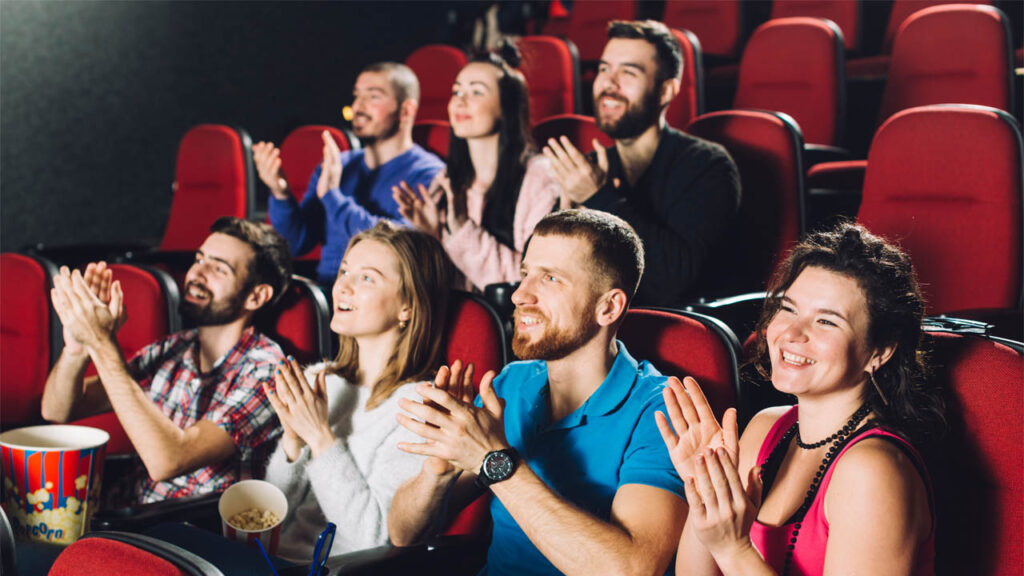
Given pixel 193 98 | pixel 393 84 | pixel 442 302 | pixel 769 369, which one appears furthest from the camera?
pixel 193 98

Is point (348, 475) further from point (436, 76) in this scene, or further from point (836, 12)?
point (836, 12)

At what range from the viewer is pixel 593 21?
15.2ft

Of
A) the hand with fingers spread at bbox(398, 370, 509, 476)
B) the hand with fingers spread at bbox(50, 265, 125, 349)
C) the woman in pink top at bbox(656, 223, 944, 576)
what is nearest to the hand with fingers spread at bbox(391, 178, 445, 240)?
the hand with fingers spread at bbox(50, 265, 125, 349)

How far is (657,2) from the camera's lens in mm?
4891

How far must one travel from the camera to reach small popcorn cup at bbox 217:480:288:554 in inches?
50.3

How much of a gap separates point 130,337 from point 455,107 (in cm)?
90

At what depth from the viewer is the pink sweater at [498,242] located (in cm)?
204

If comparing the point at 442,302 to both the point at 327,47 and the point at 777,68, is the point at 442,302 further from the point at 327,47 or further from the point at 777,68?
the point at 327,47

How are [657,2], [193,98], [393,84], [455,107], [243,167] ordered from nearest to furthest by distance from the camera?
[455,107] < [393,84] < [243,167] < [193,98] < [657,2]

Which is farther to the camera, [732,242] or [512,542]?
[732,242]

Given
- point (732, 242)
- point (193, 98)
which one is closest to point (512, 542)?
point (732, 242)

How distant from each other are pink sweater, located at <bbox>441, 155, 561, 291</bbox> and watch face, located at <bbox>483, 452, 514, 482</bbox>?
3.13 ft

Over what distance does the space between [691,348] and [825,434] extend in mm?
314

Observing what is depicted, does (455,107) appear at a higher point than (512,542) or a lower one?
higher
